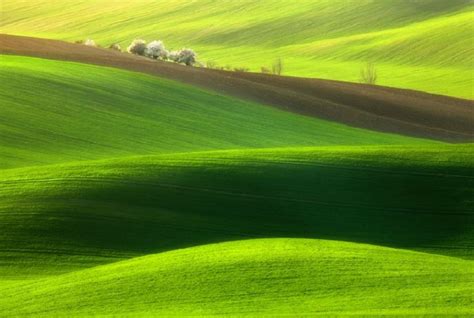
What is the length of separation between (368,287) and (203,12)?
6557 centimetres

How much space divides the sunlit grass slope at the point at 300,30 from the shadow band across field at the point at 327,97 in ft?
60.2

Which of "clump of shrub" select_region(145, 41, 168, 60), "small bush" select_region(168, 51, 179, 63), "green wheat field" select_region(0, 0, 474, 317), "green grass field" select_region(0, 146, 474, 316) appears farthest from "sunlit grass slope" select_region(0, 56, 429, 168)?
"clump of shrub" select_region(145, 41, 168, 60)

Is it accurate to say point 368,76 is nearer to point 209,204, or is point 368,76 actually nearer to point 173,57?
point 173,57

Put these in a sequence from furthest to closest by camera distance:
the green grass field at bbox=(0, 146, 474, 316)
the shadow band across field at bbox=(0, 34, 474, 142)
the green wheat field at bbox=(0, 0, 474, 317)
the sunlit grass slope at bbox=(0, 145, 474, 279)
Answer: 1. the shadow band across field at bbox=(0, 34, 474, 142)
2. the sunlit grass slope at bbox=(0, 145, 474, 279)
3. the green wheat field at bbox=(0, 0, 474, 317)
4. the green grass field at bbox=(0, 146, 474, 316)

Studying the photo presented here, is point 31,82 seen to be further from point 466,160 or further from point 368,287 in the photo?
point 368,287

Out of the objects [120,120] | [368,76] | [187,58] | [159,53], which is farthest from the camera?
[368,76]

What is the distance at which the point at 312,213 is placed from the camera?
15430 mm

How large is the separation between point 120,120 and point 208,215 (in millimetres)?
9019

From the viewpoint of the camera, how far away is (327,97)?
31094mm

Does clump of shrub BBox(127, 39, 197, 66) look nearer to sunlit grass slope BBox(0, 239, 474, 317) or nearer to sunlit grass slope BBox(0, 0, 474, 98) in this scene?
sunlit grass slope BBox(0, 0, 474, 98)

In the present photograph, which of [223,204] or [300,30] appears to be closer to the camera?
[223,204]

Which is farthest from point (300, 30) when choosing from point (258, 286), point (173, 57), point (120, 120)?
point (258, 286)

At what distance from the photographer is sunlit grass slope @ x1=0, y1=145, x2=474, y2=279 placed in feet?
44.6

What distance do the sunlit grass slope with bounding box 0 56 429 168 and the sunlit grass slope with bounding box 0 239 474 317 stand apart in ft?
25.7
